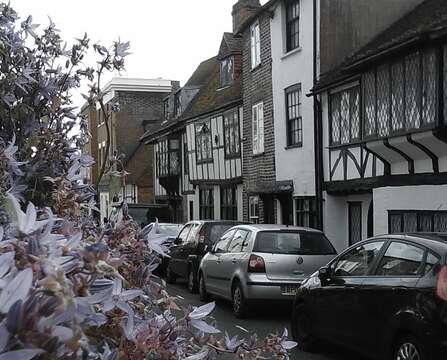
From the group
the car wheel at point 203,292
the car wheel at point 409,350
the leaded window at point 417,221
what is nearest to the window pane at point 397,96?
the leaded window at point 417,221

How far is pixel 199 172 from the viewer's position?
28.2 meters

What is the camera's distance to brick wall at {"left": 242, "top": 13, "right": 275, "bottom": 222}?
68.2 ft

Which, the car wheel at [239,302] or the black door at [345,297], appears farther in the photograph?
the car wheel at [239,302]

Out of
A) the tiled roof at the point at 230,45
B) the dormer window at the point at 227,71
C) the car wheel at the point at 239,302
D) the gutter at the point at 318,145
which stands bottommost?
the car wheel at the point at 239,302

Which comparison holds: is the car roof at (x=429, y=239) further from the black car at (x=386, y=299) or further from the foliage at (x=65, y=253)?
the foliage at (x=65, y=253)

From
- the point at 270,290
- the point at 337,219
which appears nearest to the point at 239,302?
the point at 270,290

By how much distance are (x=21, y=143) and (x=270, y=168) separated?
60.3 feet

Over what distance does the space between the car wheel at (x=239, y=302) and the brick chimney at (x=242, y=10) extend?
50.4ft

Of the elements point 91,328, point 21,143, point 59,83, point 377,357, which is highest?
point 59,83

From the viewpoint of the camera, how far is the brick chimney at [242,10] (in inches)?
987

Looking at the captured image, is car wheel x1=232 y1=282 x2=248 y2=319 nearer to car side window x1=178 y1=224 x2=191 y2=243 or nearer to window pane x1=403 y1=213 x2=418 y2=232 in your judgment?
window pane x1=403 y1=213 x2=418 y2=232

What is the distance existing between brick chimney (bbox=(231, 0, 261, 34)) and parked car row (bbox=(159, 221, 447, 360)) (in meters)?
14.7

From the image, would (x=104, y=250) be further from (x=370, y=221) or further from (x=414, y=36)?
(x=370, y=221)

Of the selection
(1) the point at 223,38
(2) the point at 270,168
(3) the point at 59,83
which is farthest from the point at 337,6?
(3) the point at 59,83
